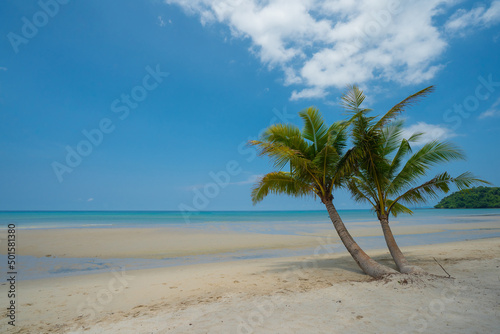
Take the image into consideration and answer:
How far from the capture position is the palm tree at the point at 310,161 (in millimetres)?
7598

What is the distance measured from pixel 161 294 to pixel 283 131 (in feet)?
18.2

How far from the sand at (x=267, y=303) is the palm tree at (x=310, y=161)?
1.94m

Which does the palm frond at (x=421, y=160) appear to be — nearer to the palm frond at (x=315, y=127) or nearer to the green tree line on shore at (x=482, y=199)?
the palm frond at (x=315, y=127)

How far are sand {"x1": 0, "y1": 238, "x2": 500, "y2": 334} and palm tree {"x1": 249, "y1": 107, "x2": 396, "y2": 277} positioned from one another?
6.38 ft

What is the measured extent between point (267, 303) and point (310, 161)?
13.2 feet

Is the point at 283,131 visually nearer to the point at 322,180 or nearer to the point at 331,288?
the point at 322,180

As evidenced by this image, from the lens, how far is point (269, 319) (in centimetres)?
431

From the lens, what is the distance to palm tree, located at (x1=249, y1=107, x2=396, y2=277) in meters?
7.60

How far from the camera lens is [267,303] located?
5070 mm

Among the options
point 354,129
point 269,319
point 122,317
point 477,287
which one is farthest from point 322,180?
point 122,317

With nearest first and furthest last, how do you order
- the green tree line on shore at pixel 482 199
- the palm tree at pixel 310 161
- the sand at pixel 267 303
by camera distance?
the sand at pixel 267 303
the palm tree at pixel 310 161
the green tree line on shore at pixel 482 199

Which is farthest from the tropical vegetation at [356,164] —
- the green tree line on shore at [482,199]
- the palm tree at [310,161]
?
the green tree line on shore at [482,199]

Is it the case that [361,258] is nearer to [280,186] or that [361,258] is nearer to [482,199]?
[280,186]

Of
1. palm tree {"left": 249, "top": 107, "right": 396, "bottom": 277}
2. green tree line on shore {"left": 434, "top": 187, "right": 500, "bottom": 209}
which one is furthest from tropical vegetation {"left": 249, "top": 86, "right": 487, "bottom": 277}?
green tree line on shore {"left": 434, "top": 187, "right": 500, "bottom": 209}
